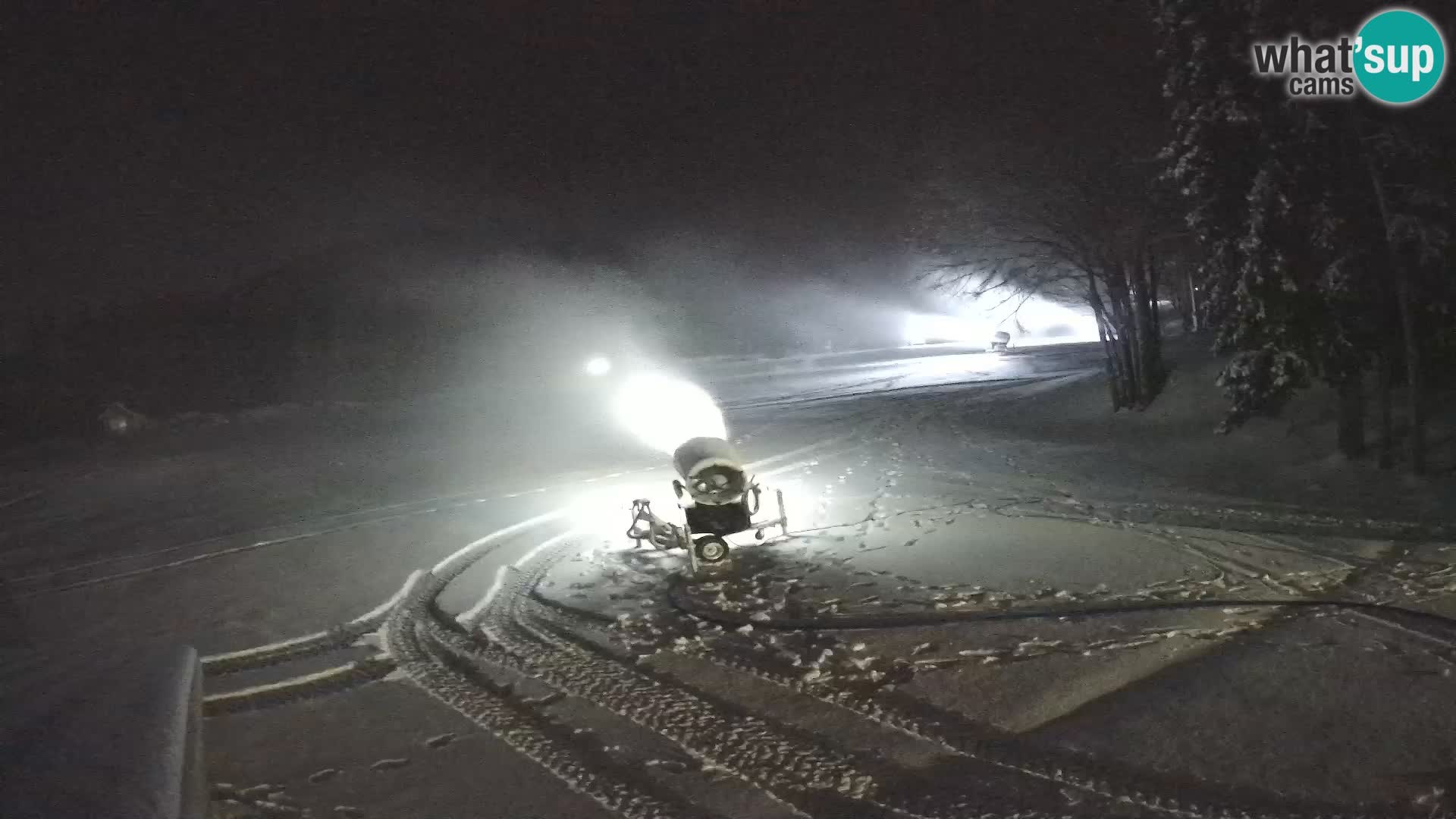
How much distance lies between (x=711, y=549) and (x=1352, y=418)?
1063 centimetres

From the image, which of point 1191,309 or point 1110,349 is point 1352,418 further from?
point 1191,309

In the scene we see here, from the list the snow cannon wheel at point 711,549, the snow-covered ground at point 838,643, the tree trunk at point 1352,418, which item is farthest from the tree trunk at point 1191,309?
the snow cannon wheel at point 711,549

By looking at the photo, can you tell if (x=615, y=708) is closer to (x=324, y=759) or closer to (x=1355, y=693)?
(x=324, y=759)

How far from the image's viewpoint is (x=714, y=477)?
428 inches

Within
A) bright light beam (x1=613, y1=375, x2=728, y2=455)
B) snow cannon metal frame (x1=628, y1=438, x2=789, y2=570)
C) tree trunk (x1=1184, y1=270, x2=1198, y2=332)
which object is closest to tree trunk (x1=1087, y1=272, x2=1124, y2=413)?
bright light beam (x1=613, y1=375, x2=728, y2=455)

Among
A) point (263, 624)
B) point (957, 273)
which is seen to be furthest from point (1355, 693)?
point (957, 273)

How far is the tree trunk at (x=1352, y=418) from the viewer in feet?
43.2

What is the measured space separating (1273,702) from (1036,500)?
23.5 ft

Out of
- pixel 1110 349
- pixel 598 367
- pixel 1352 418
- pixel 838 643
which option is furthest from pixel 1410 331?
pixel 598 367

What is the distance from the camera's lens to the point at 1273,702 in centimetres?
562

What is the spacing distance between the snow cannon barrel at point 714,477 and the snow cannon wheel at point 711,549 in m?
0.47

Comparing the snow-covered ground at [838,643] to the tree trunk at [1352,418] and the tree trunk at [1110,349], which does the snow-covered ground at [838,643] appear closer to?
the tree trunk at [1352,418]

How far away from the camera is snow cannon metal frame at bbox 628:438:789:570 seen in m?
10.5

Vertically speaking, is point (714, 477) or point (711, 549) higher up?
point (714, 477)
